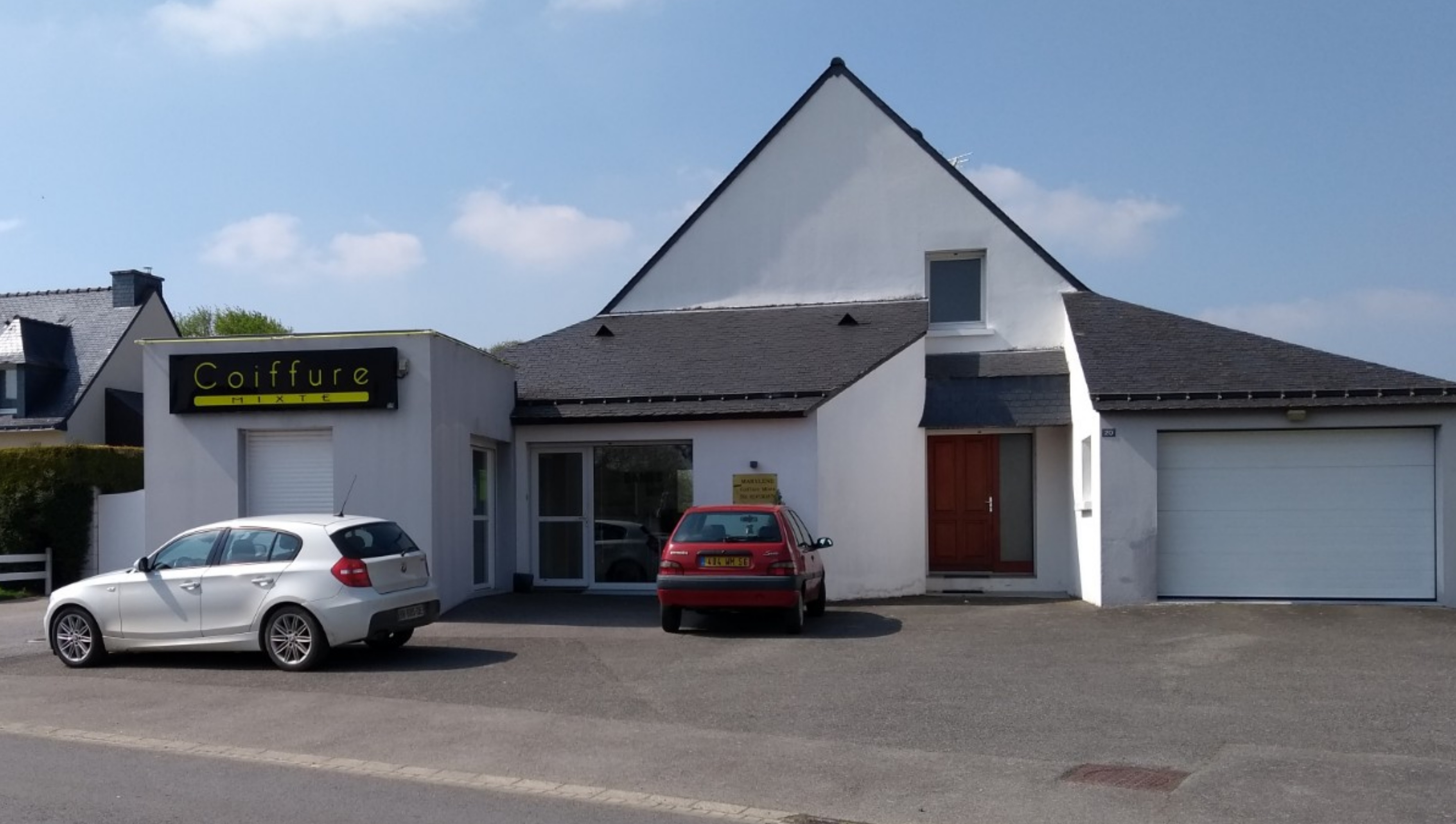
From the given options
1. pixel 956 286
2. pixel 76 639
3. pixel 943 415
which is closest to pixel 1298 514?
pixel 943 415

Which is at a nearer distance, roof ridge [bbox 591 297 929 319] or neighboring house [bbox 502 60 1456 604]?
neighboring house [bbox 502 60 1456 604]

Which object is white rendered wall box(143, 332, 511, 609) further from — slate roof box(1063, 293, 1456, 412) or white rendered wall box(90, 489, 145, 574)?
slate roof box(1063, 293, 1456, 412)

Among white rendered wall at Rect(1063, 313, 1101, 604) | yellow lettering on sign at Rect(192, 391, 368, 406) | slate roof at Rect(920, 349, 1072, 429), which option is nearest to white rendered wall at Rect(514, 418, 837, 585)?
slate roof at Rect(920, 349, 1072, 429)

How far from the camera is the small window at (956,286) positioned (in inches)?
904

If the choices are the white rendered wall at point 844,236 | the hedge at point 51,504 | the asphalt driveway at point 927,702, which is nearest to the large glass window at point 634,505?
the asphalt driveway at point 927,702

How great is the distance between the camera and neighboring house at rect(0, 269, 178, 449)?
108ft

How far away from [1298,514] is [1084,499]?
9.08ft

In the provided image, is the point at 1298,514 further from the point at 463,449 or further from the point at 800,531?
the point at 463,449

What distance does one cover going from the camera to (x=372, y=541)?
42.3 feet

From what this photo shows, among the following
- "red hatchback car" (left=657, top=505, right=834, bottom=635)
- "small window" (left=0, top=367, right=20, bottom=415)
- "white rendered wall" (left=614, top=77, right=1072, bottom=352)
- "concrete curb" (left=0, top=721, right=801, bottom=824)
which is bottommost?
"concrete curb" (left=0, top=721, right=801, bottom=824)

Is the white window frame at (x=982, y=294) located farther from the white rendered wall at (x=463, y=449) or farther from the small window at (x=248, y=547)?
the small window at (x=248, y=547)

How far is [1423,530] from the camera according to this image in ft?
53.2

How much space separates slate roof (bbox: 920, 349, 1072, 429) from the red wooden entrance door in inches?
22.1

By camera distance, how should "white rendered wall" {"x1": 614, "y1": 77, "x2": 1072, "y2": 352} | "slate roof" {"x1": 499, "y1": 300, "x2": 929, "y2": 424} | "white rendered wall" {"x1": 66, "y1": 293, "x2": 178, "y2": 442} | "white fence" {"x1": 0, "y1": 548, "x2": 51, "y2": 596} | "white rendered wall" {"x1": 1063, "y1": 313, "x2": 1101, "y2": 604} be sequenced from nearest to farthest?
→ "white rendered wall" {"x1": 1063, "y1": 313, "x2": 1101, "y2": 604} < "slate roof" {"x1": 499, "y1": 300, "x2": 929, "y2": 424} < "white fence" {"x1": 0, "y1": 548, "x2": 51, "y2": 596} < "white rendered wall" {"x1": 614, "y1": 77, "x2": 1072, "y2": 352} < "white rendered wall" {"x1": 66, "y1": 293, "x2": 178, "y2": 442}
